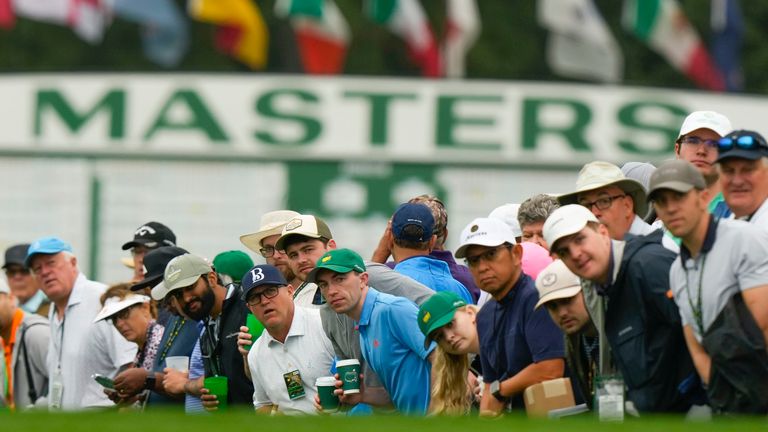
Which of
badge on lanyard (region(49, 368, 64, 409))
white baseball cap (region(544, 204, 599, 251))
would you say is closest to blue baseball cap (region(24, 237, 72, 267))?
badge on lanyard (region(49, 368, 64, 409))

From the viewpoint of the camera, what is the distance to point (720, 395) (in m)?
7.42

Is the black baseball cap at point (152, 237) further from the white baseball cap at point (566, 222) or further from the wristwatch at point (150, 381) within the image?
the white baseball cap at point (566, 222)

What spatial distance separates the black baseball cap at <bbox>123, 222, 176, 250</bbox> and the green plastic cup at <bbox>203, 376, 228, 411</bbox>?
218 cm

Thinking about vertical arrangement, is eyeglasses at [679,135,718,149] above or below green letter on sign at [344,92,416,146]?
below

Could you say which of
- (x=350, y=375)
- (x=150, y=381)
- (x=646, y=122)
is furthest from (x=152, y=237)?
(x=646, y=122)

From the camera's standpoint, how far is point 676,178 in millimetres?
7512

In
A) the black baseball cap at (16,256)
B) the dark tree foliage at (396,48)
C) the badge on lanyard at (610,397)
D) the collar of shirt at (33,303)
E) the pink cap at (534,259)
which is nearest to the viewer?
the badge on lanyard at (610,397)

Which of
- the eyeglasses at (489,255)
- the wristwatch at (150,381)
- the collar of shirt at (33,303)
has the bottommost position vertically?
the wristwatch at (150,381)

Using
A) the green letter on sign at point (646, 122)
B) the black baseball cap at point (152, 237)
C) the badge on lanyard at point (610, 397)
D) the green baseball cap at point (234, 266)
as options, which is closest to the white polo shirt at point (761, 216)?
the badge on lanyard at point (610, 397)

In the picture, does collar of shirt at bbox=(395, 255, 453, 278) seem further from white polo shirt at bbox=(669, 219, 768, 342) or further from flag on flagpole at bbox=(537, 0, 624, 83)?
flag on flagpole at bbox=(537, 0, 624, 83)

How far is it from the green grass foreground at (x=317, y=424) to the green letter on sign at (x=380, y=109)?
1554cm

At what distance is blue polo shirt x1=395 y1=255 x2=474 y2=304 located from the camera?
965 centimetres

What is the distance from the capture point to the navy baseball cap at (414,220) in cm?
962

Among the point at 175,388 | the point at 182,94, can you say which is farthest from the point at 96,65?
the point at 175,388
